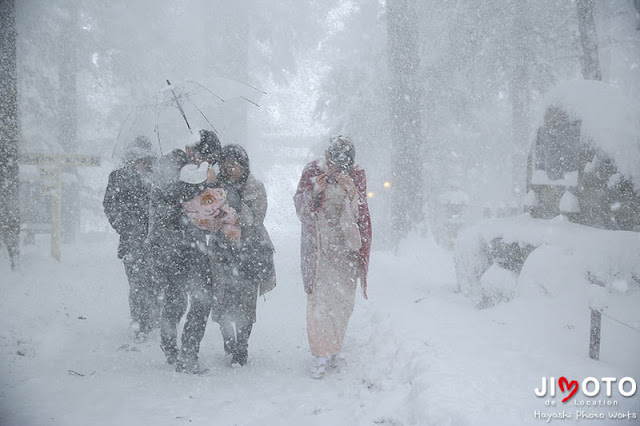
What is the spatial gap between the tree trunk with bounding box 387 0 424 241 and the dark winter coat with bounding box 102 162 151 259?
9223 mm

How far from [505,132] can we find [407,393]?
1945 centimetres

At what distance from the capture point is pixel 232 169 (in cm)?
445

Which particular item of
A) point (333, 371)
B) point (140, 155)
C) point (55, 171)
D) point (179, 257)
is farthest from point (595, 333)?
point (55, 171)

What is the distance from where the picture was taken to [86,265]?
10008mm

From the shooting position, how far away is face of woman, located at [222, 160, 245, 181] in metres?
4.44

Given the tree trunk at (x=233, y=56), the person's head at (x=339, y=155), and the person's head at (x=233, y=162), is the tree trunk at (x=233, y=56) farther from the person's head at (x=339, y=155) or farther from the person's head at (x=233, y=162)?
the person's head at (x=339, y=155)

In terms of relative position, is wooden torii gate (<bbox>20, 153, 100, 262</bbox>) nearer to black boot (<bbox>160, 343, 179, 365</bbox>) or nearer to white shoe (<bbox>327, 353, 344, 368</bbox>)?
black boot (<bbox>160, 343, 179, 365</bbox>)

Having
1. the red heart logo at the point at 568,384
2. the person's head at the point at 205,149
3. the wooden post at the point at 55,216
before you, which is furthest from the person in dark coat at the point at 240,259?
the wooden post at the point at 55,216

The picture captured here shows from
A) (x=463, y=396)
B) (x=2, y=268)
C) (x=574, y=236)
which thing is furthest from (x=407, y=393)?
(x=2, y=268)

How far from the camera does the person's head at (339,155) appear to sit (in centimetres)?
441

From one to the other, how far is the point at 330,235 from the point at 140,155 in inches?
98.2

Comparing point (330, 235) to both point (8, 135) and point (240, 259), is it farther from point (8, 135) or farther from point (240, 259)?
point (8, 135)

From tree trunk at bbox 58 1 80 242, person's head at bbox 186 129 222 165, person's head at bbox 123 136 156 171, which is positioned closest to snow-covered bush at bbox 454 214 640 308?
person's head at bbox 186 129 222 165

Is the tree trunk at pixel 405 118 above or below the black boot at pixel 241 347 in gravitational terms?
above
